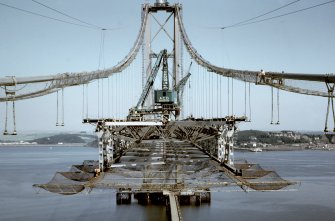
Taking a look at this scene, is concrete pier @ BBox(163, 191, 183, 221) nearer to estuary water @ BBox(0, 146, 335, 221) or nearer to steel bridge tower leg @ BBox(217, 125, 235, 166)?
steel bridge tower leg @ BBox(217, 125, 235, 166)

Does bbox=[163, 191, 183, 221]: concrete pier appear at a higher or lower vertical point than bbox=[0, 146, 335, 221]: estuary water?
higher

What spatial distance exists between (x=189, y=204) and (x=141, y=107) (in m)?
28.7

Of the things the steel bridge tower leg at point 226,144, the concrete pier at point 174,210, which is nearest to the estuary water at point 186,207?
the steel bridge tower leg at point 226,144

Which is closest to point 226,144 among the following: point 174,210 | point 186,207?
point 174,210

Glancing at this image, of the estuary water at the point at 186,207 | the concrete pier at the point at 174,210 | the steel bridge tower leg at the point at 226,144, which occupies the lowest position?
the estuary water at the point at 186,207

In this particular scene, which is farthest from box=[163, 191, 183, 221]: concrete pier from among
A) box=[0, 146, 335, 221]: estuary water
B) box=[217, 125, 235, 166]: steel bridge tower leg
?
box=[0, 146, 335, 221]: estuary water

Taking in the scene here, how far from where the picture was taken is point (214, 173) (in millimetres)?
29406

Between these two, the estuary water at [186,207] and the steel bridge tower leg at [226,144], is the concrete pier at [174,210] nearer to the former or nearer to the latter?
the steel bridge tower leg at [226,144]

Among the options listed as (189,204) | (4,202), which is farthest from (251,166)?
(4,202)

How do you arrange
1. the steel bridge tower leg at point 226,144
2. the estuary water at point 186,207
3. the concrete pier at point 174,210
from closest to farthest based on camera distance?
the concrete pier at point 174,210
the steel bridge tower leg at point 226,144
the estuary water at point 186,207

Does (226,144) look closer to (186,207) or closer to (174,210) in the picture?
(174,210)

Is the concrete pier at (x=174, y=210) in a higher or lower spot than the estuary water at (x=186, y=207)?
higher

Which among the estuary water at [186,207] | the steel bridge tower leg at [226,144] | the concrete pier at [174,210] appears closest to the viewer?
the concrete pier at [174,210]

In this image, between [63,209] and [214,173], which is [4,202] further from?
[214,173]
